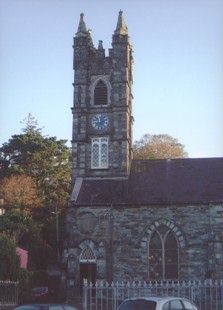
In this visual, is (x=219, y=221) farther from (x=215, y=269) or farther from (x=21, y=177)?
(x=21, y=177)

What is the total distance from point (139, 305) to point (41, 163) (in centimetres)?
4110

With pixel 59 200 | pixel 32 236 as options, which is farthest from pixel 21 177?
pixel 32 236

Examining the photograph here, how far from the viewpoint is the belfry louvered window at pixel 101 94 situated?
40.6 metres

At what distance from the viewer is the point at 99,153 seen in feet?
130

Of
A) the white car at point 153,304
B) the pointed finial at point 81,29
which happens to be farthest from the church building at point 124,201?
the white car at point 153,304

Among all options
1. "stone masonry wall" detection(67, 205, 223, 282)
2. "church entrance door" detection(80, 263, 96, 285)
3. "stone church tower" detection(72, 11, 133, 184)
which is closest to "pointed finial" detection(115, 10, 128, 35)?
"stone church tower" detection(72, 11, 133, 184)

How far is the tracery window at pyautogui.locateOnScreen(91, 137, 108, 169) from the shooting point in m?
39.3

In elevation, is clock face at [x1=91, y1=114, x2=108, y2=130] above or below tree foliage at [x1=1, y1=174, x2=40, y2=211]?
above

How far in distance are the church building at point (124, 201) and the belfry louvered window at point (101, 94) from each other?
0.08m

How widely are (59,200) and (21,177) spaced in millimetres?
4846

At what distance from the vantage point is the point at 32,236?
1641 inches

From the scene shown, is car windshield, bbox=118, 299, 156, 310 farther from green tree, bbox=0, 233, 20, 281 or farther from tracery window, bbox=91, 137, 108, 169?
tracery window, bbox=91, 137, 108, 169

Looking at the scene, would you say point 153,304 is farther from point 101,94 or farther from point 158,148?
point 158,148

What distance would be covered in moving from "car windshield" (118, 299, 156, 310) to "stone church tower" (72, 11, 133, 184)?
22.4m
